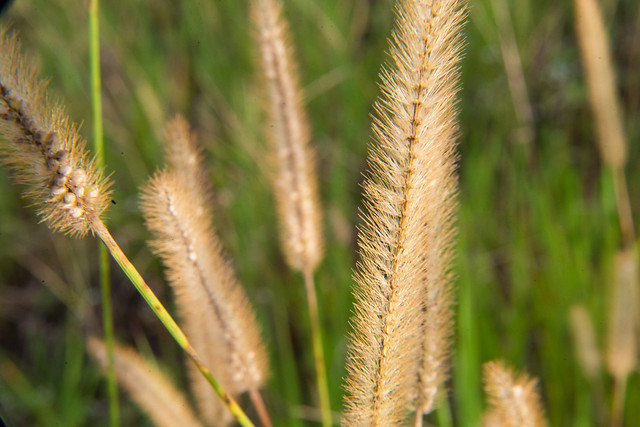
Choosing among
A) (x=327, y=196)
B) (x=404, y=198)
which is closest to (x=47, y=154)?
(x=404, y=198)

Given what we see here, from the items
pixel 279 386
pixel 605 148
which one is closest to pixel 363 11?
pixel 605 148

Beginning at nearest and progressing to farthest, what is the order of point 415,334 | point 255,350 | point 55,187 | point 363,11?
point 55,187
point 415,334
point 255,350
point 363,11

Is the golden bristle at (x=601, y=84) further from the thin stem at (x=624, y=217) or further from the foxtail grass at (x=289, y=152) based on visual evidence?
the foxtail grass at (x=289, y=152)

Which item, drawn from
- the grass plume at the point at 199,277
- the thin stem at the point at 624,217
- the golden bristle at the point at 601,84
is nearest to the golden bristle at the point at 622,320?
the thin stem at the point at 624,217

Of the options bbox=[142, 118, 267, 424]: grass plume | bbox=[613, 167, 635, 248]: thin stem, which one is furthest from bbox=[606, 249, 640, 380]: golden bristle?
bbox=[142, 118, 267, 424]: grass plume

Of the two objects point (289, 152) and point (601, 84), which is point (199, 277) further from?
point (601, 84)

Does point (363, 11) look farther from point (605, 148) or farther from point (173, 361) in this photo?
point (173, 361)

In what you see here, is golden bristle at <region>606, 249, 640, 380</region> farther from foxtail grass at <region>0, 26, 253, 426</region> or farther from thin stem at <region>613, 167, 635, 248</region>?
foxtail grass at <region>0, 26, 253, 426</region>
